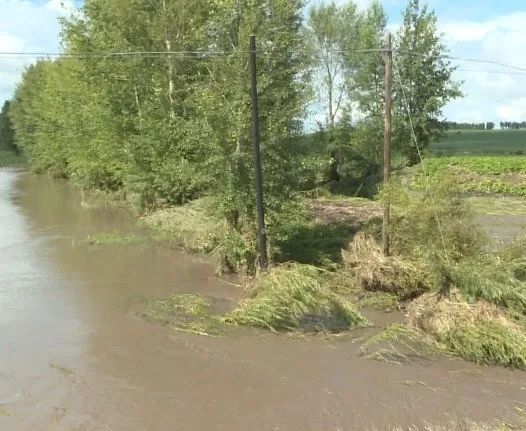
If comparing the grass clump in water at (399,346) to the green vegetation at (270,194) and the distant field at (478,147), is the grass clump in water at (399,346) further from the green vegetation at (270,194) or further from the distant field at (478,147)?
the distant field at (478,147)

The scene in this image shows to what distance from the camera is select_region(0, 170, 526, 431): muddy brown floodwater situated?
8.12 m

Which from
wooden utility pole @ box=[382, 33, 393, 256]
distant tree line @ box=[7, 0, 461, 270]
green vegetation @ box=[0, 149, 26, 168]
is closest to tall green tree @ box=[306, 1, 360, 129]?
distant tree line @ box=[7, 0, 461, 270]

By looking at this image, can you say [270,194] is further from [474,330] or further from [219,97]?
[474,330]

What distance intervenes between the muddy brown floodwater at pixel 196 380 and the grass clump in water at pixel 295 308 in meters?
0.47

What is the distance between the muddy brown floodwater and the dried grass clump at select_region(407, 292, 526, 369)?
26cm

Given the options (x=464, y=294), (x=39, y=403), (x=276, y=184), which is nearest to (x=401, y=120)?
(x=276, y=184)

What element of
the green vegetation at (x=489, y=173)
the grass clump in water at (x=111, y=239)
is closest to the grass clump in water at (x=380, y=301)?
the grass clump in water at (x=111, y=239)

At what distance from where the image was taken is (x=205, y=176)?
16578 mm

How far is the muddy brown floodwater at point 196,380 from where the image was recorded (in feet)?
26.7

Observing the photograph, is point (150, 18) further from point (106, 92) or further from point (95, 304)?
point (95, 304)

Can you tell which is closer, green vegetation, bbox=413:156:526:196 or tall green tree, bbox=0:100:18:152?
green vegetation, bbox=413:156:526:196

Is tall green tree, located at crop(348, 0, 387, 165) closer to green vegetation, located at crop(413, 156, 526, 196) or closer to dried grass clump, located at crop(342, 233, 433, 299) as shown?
green vegetation, located at crop(413, 156, 526, 196)

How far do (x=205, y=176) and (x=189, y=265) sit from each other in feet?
9.22

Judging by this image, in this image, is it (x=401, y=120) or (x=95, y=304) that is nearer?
(x=95, y=304)
